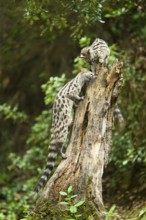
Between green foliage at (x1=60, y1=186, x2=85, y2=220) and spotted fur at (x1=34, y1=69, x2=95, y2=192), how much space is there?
3.27 ft

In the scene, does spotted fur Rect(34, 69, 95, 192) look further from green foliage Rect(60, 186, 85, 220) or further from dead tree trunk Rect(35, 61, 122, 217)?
green foliage Rect(60, 186, 85, 220)

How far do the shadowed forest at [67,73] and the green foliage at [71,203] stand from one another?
39.7 inches

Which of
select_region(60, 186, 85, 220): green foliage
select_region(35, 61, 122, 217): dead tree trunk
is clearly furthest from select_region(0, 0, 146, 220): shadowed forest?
select_region(60, 186, 85, 220): green foliage

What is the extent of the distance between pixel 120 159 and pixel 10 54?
4.53 meters

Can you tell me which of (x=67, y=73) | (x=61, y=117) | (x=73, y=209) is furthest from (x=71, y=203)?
(x=67, y=73)

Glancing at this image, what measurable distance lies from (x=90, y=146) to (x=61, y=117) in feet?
3.18

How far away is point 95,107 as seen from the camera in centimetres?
683

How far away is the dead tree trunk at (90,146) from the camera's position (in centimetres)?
667

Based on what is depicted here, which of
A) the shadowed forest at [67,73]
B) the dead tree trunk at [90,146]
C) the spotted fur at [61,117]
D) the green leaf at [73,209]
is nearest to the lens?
the green leaf at [73,209]

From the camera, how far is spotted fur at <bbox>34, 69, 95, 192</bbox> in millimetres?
7473

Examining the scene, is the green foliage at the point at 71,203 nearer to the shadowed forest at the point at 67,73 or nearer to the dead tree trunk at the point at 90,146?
the dead tree trunk at the point at 90,146

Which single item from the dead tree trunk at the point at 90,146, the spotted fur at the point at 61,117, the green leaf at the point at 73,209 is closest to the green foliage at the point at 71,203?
the green leaf at the point at 73,209

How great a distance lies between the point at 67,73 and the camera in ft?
41.9

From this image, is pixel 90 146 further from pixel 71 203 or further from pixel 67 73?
pixel 67 73
